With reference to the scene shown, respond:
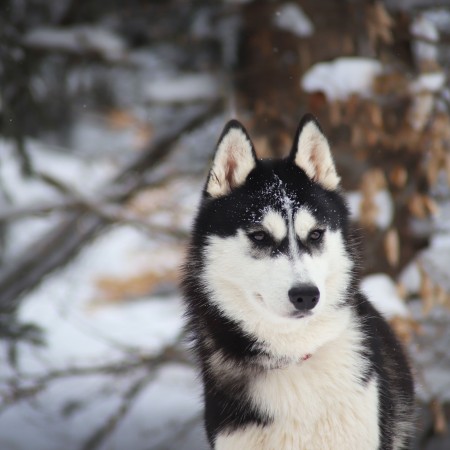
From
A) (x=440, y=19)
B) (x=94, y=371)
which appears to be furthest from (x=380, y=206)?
(x=94, y=371)

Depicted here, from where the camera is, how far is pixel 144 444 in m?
6.51

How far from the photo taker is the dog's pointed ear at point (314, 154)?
2.90m

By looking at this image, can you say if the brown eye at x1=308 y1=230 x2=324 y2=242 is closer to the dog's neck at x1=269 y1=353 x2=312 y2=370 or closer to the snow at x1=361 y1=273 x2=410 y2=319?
the dog's neck at x1=269 y1=353 x2=312 y2=370

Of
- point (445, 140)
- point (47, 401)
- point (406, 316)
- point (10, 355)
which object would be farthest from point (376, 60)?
point (47, 401)

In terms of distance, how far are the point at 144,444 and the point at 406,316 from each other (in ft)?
10.0

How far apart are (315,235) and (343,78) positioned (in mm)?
2198

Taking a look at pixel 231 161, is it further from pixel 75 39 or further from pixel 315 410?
pixel 75 39

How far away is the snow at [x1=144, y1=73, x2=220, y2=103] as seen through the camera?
6395 mm

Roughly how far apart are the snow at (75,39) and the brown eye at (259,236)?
391 centimetres

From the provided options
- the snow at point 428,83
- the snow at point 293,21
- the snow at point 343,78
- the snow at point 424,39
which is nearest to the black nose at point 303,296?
the snow at point 343,78

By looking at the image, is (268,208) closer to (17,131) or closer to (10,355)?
(17,131)

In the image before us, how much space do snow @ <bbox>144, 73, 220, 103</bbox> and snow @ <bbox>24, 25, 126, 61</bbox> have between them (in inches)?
21.3

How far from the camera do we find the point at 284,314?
2580 millimetres

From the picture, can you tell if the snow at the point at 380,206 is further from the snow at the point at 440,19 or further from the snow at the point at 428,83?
the snow at the point at 440,19
